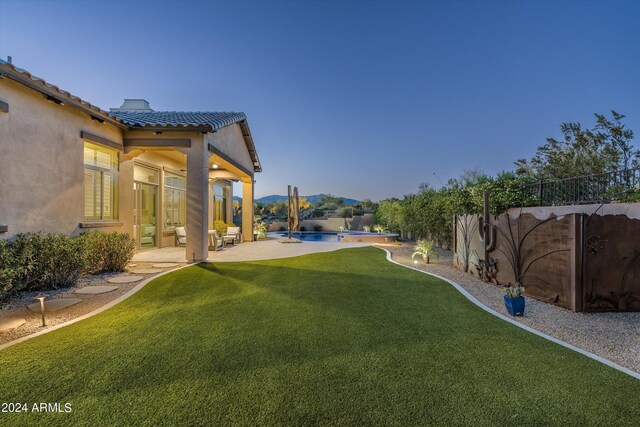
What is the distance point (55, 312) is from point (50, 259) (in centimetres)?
194

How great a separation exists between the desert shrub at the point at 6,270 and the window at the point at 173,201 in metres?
8.04

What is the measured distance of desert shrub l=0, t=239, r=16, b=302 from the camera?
4.52 metres

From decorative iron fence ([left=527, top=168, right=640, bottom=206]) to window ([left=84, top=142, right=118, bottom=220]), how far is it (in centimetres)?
1344

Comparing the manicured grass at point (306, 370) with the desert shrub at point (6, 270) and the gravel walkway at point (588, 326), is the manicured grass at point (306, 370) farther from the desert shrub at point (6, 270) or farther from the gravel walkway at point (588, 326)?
the desert shrub at point (6, 270)

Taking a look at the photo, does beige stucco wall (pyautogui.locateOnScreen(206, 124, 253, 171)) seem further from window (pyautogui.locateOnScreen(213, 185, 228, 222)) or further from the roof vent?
the roof vent

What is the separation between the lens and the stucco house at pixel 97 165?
233 inches

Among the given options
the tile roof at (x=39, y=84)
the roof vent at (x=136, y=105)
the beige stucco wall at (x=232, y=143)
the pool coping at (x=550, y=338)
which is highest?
the roof vent at (x=136, y=105)

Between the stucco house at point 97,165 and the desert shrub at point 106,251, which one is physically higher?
the stucco house at point 97,165

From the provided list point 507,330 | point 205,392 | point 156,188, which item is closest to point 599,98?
point 507,330

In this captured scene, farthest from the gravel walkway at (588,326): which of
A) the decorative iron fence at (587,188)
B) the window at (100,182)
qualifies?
the window at (100,182)

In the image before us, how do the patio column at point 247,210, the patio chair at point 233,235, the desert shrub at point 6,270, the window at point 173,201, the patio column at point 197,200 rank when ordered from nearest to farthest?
the desert shrub at point 6,270 → the patio column at point 197,200 → the window at point 173,201 → the patio chair at point 233,235 → the patio column at point 247,210

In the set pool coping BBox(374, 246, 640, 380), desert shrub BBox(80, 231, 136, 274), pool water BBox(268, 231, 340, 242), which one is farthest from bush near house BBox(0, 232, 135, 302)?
pool water BBox(268, 231, 340, 242)

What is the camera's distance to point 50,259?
20.1 feet

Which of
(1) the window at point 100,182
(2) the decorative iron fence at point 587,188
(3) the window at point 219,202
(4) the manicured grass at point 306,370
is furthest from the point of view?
(3) the window at point 219,202
